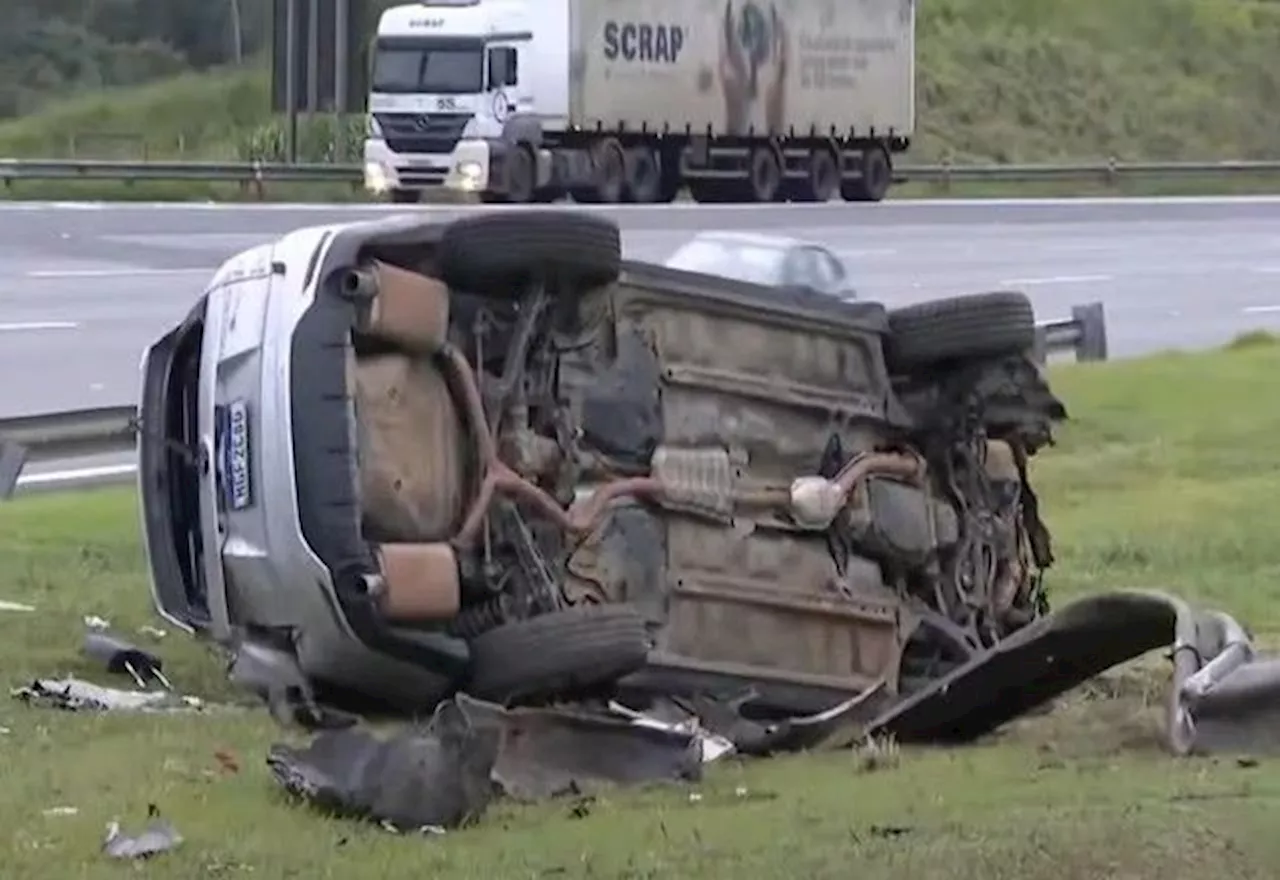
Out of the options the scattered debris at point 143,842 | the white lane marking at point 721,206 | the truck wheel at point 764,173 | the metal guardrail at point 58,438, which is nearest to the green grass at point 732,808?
the scattered debris at point 143,842

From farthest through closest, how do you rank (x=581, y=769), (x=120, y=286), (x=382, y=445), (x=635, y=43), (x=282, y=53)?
(x=282, y=53) → (x=635, y=43) → (x=120, y=286) → (x=382, y=445) → (x=581, y=769)

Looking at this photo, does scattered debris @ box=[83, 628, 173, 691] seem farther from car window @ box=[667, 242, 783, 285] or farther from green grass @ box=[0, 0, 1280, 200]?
green grass @ box=[0, 0, 1280, 200]

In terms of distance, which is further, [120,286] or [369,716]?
[120,286]

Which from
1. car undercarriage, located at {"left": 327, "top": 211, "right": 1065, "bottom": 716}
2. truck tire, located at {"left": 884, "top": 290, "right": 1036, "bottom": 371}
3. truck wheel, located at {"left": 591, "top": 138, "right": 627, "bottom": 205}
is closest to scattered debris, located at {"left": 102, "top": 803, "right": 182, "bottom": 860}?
car undercarriage, located at {"left": 327, "top": 211, "right": 1065, "bottom": 716}

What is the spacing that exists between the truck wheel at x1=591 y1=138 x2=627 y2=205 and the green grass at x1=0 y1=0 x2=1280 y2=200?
1268 centimetres

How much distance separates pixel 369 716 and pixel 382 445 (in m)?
0.79

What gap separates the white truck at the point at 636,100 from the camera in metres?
42.0

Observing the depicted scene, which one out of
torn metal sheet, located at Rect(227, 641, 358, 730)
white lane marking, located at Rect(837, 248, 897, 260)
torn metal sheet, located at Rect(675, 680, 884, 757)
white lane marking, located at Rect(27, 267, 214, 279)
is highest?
torn metal sheet, located at Rect(227, 641, 358, 730)

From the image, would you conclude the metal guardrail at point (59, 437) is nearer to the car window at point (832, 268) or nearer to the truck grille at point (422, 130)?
the car window at point (832, 268)

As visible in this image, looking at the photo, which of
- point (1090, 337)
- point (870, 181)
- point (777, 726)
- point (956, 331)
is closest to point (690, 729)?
point (777, 726)

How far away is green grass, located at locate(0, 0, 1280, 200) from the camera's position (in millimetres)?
59781

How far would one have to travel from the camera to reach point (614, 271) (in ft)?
29.3

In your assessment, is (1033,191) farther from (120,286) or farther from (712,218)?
(120,286)

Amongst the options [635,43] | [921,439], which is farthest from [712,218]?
[921,439]
